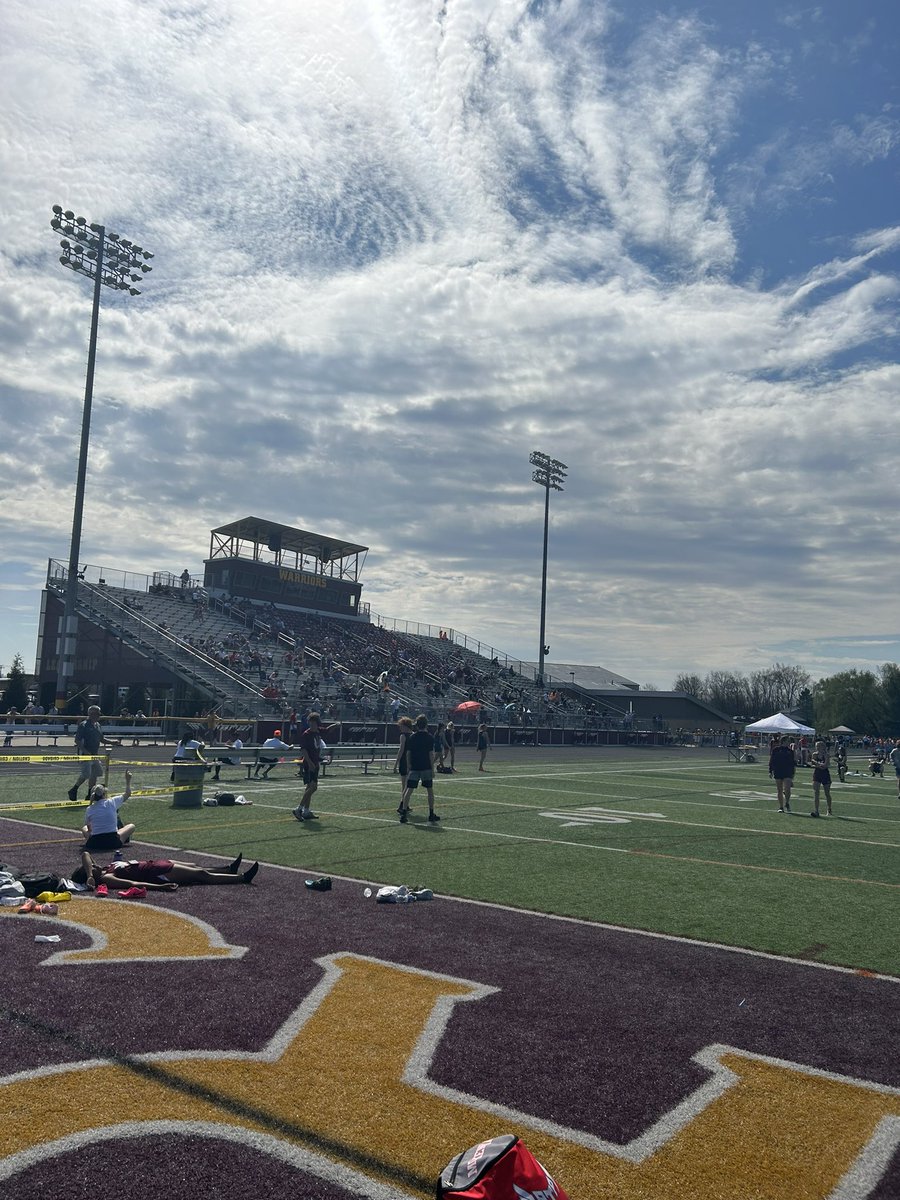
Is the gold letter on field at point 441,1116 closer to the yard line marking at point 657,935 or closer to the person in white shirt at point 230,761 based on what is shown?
the yard line marking at point 657,935

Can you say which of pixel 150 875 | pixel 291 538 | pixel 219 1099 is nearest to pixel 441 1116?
pixel 219 1099

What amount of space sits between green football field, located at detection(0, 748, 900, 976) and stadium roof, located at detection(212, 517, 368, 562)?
3500cm

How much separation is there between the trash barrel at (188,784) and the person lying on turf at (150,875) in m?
6.82

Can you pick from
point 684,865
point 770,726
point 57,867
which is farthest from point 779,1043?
point 770,726

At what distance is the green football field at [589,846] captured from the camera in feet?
31.7

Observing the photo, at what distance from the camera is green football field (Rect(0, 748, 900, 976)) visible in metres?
9.66

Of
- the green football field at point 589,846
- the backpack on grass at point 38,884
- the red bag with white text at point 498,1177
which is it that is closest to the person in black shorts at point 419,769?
the green football field at point 589,846

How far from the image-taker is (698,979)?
7.33 m

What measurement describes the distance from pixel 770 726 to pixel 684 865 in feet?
95.7

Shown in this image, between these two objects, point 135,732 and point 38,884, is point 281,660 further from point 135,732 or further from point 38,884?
point 38,884

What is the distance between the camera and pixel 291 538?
62.6m

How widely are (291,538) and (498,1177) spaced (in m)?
60.3

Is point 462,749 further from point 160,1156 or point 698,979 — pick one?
point 160,1156

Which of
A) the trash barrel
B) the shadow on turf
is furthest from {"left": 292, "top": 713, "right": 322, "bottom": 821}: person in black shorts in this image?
the shadow on turf
